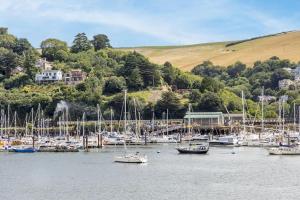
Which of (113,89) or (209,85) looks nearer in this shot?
(113,89)

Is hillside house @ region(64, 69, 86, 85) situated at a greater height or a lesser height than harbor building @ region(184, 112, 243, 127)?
greater

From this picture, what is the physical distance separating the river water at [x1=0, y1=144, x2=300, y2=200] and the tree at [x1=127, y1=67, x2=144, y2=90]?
251ft

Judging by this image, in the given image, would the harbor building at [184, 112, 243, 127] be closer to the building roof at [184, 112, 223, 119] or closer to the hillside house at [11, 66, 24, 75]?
the building roof at [184, 112, 223, 119]

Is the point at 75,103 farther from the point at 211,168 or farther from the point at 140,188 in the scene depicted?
the point at 140,188

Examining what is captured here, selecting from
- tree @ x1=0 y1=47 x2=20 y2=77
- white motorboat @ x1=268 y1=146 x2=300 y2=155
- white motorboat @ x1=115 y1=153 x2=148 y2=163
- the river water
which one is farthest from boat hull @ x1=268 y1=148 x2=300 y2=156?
tree @ x1=0 y1=47 x2=20 y2=77

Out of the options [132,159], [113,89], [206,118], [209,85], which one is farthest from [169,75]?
[132,159]

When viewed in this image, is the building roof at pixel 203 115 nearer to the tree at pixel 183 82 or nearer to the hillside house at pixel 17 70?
the tree at pixel 183 82

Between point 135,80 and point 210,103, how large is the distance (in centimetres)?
1795

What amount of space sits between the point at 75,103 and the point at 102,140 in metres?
43.9

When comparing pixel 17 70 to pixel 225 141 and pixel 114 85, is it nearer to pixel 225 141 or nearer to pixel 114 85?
pixel 114 85

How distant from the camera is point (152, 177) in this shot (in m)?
69.1

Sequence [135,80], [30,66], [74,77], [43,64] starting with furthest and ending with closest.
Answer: [43,64] → [30,66] → [74,77] → [135,80]

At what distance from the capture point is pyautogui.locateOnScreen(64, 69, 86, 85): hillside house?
177550mm

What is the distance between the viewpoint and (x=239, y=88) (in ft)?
649
